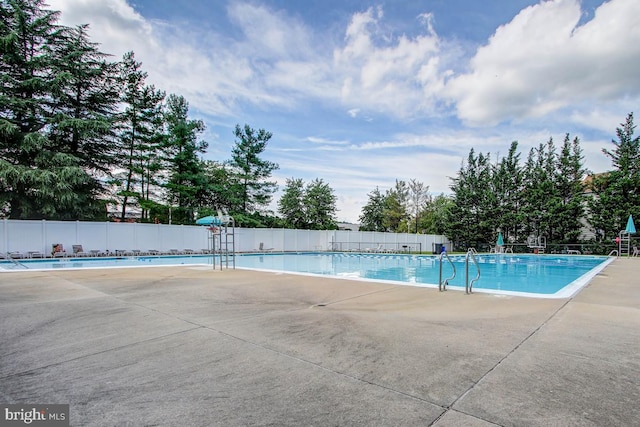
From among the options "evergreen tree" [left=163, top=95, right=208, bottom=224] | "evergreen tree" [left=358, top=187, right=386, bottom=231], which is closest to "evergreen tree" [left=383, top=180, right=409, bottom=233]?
"evergreen tree" [left=358, top=187, right=386, bottom=231]

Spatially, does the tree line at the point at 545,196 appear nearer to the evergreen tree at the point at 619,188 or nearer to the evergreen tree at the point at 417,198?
the evergreen tree at the point at 619,188

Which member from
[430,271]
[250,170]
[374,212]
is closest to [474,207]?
[374,212]

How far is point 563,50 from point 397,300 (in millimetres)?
10928

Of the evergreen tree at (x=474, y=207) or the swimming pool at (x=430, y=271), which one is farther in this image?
the evergreen tree at (x=474, y=207)

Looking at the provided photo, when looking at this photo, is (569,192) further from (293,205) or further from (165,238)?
(165,238)

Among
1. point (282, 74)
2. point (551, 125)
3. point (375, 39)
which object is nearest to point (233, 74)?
point (282, 74)

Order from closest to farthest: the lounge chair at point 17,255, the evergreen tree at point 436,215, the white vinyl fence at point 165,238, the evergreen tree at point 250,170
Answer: the lounge chair at point 17,255 → the white vinyl fence at point 165,238 → the evergreen tree at point 250,170 → the evergreen tree at point 436,215

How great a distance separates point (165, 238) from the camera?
2105 centimetres

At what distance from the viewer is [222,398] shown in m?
2.21

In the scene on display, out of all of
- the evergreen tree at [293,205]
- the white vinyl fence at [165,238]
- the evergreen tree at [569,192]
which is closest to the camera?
the white vinyl fence at [165,238]

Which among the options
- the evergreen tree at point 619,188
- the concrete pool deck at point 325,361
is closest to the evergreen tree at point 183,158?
the concrete pool deck at point 325,361

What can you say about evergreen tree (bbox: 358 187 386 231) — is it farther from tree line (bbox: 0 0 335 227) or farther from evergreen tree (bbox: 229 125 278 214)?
tree line (bbox: 0 0 335 227)

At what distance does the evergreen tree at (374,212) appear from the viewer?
4275 centimetres

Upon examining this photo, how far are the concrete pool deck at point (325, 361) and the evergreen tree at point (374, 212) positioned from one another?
3717 centimetres
